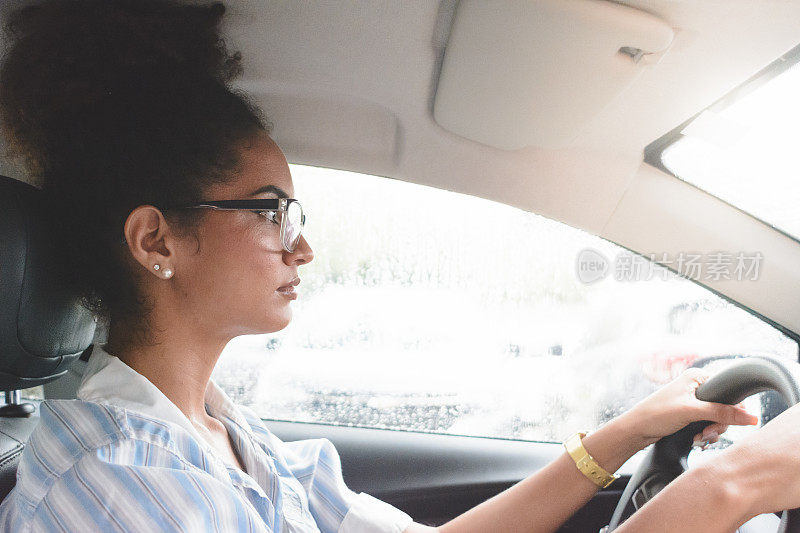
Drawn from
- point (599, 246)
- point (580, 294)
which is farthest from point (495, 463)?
point (599, 246)

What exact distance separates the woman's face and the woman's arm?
0.61 m

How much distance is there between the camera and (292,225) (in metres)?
1.36

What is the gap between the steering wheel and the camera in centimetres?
104

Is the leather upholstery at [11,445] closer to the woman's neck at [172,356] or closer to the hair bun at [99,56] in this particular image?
the woman's neck at [172,356]

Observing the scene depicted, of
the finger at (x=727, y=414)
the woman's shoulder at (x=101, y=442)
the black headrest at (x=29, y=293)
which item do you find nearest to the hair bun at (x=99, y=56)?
the black headrest at (x=29, y=293)

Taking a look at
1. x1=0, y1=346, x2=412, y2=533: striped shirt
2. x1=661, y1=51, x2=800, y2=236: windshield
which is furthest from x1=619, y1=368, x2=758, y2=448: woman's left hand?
x1=0, y1=346, x2=412, y2=533: striped shirt

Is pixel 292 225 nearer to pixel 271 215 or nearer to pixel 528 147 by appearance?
pixel 271 215

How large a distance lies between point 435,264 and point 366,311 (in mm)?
256

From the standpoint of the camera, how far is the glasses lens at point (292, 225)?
→ 4.42 feet

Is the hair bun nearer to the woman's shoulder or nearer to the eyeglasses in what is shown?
the eyeglasses

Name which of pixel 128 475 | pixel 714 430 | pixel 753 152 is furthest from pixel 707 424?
pixel 128 475

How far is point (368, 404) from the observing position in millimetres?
2234

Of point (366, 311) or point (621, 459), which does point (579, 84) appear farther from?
point (366, 311)

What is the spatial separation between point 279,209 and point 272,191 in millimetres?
45
